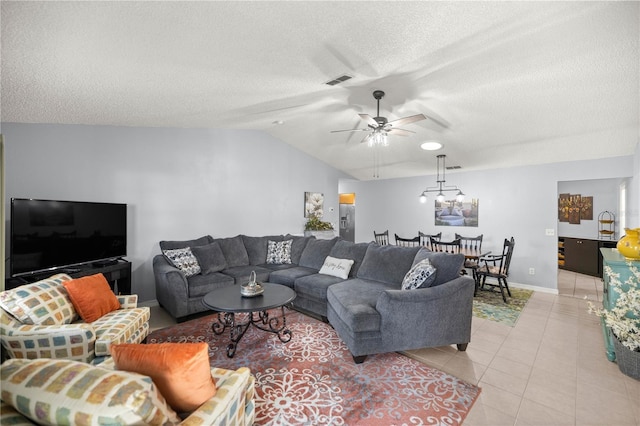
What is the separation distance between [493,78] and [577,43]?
68 cm

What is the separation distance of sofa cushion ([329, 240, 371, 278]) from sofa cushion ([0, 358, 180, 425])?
3.28 m

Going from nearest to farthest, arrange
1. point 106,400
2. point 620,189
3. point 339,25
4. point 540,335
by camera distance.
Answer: point 106,400 < point 339,25 < point 540,335 < point 620,189

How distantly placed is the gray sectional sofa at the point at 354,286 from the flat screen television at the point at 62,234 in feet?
2.17

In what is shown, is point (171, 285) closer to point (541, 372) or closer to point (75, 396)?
point (75, 396)

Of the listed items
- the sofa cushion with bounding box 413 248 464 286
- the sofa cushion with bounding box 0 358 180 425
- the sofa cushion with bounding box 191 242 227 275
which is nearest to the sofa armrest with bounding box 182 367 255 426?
the sofa cushion with bounding box 0 358 180 425

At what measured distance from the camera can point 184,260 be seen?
4.04 meters

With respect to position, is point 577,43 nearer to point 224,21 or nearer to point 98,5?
point 224,21

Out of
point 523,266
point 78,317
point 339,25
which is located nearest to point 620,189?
point 523,266

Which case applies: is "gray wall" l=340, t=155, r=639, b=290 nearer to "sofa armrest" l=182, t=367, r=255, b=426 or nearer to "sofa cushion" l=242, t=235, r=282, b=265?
"sofa cushion" l=242, t=235, r=282, b=265

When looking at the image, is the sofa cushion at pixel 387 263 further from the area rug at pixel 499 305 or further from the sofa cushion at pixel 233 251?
the sofa cushion at pixel 233 251

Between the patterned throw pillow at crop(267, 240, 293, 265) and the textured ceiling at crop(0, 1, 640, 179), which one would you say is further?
the patterned throw pillow at crop(267, 240, 293, 265)

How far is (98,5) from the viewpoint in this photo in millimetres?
1697

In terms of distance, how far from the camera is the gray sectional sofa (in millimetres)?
2650

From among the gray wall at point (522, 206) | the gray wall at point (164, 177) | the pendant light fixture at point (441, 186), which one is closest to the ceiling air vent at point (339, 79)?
the gray wall at point (164, 177)
